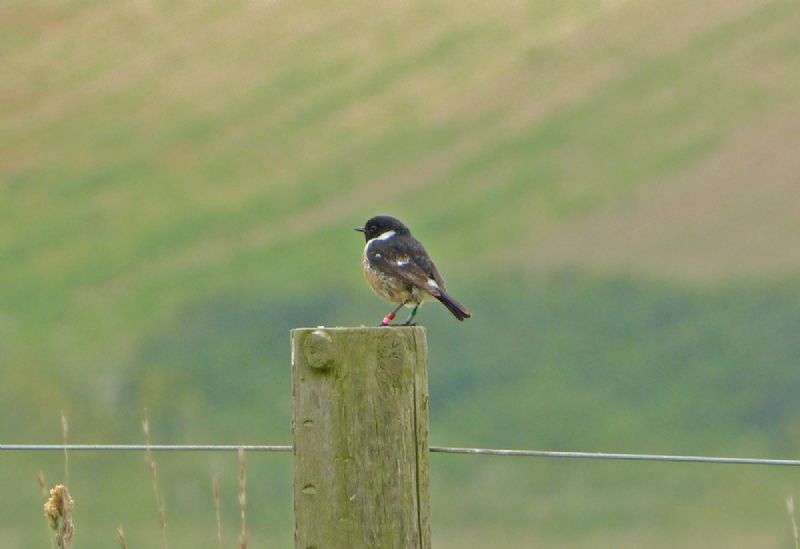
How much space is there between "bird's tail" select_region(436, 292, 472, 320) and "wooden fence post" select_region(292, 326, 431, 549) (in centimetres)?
206

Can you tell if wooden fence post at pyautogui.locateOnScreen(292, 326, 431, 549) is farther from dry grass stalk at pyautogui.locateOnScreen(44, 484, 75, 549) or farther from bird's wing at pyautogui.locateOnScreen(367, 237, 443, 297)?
bird's wing at pyautogui.locateOnScreen(367, 237, 443, 297)

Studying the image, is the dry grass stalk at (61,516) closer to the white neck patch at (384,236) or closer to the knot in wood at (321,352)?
the knot in wood at (321,352)

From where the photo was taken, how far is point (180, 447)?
150 inches

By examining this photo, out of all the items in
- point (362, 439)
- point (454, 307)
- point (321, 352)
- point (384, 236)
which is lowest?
point (362, 439)

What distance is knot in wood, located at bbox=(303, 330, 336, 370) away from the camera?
339 centimetres

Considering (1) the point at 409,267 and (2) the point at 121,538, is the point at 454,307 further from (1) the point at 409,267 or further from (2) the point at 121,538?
(2) the point at 121,538

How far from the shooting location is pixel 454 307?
18.2 ft

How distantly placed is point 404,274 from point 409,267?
0.04 m

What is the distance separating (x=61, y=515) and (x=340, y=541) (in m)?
0.73

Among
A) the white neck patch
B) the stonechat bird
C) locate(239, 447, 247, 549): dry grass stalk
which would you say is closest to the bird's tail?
the stonechat bird

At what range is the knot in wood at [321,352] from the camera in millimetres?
3387

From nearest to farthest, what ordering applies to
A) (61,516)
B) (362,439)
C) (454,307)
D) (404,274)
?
1. (362,439)
2. (61,516)
3. (454,307)
4. (404,274)

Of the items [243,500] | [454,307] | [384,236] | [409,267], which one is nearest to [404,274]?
[409,267]

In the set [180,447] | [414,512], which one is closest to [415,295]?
[180,447]
